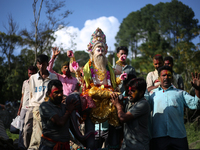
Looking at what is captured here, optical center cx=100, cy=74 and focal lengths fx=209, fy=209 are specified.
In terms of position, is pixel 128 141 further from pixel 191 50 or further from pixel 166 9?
pixel 166 9

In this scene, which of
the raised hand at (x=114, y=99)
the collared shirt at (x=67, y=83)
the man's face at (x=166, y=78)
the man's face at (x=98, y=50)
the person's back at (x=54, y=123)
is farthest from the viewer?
the collared shirt at (x=67, y=83)

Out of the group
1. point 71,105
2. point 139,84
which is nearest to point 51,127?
point 71,105

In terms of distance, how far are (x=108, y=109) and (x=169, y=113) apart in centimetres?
106

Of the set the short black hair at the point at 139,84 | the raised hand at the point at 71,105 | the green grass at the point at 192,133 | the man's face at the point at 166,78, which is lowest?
the green grass at the point at 192,133

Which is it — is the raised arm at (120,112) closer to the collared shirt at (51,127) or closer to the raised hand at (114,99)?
the raised hand at (114,99)

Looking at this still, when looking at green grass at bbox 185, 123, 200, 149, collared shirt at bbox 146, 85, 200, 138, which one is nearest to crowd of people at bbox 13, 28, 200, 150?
collared shirt at bbox 146, 85, 200, 138

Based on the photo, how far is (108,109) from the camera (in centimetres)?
373

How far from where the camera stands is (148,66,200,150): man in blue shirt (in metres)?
3.53

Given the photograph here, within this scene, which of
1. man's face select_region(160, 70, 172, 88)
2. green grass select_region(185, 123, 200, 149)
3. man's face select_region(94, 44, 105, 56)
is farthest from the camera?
green grass select_region(185, 123, 200, 149)

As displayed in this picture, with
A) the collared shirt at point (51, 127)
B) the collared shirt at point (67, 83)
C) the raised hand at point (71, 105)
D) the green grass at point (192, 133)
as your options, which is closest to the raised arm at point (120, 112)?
the raised hand at point (71, 105)

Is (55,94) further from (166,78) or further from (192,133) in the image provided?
(192,133)

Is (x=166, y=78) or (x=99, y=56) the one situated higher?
(x=99, y=56)

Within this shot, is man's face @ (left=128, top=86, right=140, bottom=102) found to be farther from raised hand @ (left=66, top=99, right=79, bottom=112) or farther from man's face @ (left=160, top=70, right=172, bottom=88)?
raised hand @ (left=66, top=99, right=79, bottom=112)

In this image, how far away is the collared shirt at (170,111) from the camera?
11.7 ft
